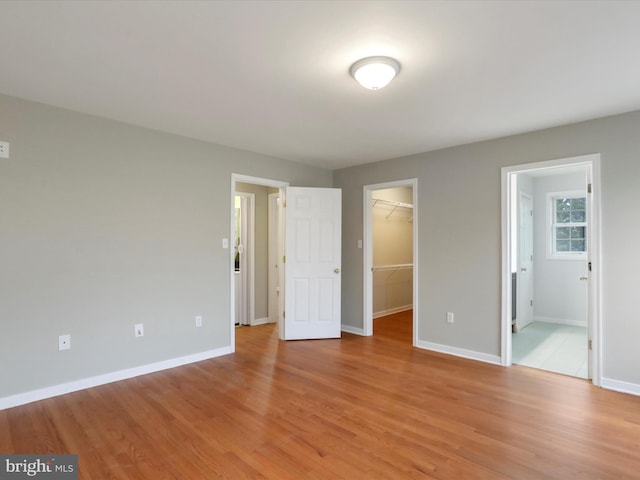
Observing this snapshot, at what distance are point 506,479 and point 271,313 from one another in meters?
4.33

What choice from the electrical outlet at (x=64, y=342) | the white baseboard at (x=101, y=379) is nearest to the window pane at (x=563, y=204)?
the white baseboard at (x=101, y=379)

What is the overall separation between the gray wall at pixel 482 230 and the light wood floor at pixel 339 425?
0.56 meters

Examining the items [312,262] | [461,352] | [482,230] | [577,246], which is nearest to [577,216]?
[577,246]

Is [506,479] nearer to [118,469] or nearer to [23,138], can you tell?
[118,469]

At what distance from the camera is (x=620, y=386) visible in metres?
3.03

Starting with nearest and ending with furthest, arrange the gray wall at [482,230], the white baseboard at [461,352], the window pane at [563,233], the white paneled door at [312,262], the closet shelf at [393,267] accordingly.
A: the gray wall at [482,230]
the white baseboard at [461,352]
the white paneled door at [312,262]
the window pane at [563,233]
the closet shelf at [393,267]

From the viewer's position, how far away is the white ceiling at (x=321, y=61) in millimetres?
1747

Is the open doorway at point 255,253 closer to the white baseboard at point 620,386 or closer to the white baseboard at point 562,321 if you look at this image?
the white baseboard at point 620,386

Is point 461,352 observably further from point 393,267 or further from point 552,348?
point 393,267

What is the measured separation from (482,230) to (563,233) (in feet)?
9.59

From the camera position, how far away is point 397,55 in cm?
212

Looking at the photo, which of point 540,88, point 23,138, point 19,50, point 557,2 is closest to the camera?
point 557,2

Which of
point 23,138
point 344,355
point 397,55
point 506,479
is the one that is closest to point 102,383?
point 23,138

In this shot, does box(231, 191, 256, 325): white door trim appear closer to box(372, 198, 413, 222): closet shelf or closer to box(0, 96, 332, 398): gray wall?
box(0, 96, 332, 398): gray wall
